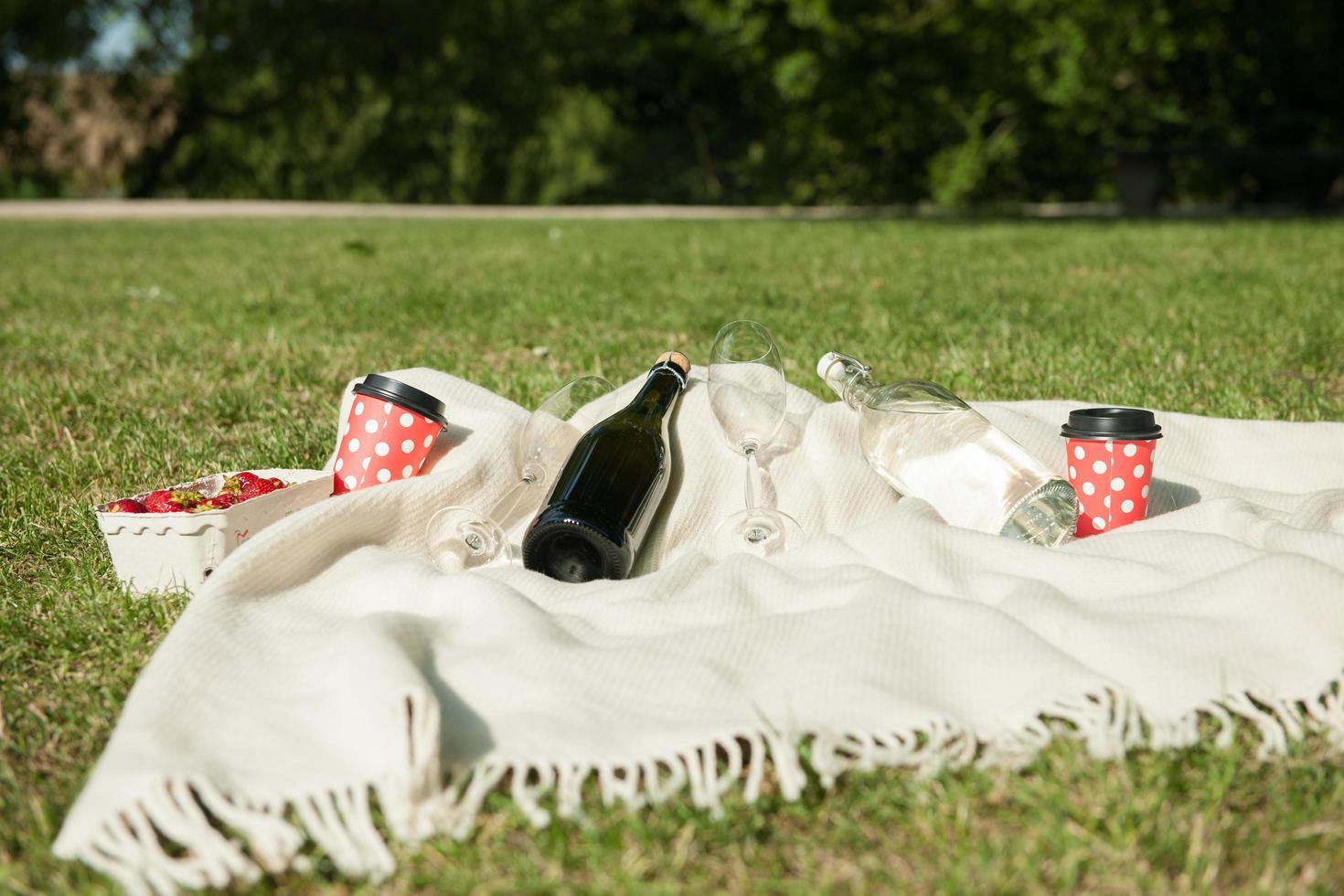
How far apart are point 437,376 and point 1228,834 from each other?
6.17ft

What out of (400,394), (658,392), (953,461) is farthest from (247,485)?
(953,461)

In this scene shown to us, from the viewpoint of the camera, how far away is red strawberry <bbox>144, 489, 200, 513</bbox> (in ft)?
6.91

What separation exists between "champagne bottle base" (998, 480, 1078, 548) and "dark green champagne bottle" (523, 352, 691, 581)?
698mm

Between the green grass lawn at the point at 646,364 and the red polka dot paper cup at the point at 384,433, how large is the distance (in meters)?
0.46

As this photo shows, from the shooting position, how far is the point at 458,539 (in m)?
2.18

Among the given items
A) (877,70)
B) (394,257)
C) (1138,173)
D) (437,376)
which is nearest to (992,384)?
(437,376)

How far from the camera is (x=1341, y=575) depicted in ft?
5.63

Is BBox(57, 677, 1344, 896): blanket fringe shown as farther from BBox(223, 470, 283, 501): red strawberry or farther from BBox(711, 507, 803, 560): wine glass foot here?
BBox(223, 470, 283, 501): red strawberry

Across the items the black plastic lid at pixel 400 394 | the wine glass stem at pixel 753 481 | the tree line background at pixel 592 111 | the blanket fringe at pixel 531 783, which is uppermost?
the tree line background at pixel 592 111

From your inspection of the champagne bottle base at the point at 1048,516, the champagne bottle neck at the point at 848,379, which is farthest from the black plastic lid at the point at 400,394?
the champagne bottle base at the point at 1048,516

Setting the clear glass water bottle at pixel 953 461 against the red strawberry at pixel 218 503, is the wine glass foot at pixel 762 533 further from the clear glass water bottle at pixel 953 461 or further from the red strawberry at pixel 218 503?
the red strawberry at pixel 218 503

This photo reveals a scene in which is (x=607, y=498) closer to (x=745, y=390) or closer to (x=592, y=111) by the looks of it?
(x=745, y=390)

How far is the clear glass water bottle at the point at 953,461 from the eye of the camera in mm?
2195

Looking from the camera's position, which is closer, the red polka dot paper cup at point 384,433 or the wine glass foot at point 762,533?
the wine glass foot at point 762,533
